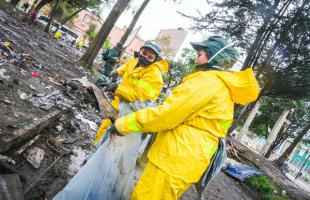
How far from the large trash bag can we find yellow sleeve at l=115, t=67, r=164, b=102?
56 centimetres

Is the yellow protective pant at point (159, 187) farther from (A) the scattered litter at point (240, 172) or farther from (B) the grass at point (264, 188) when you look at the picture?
(A) the scattered litter at point (240, 172)

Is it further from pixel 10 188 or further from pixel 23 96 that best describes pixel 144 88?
pixel 23 96

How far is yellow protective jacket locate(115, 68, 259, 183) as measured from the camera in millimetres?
1994

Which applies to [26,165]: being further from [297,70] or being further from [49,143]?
[297,70]

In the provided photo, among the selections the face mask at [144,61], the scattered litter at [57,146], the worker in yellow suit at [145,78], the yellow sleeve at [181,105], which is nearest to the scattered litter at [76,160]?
the scattered litter at [57,146]

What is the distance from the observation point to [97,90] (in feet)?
23.4

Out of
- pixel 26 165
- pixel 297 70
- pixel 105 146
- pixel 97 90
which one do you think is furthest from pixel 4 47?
pixel 297 70

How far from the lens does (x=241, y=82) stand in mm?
2105

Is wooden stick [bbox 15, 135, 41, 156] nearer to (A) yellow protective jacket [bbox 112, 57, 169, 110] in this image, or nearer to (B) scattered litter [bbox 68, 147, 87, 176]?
(B) scattered litter [bbox 68, 147, 87, 176]

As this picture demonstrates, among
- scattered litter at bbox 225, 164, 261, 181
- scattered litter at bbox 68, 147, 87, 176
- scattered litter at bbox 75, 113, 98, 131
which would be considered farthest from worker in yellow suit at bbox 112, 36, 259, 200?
scattered litter at bbox 225, 164, 261, 181

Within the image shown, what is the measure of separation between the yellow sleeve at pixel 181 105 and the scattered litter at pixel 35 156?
5.96ft

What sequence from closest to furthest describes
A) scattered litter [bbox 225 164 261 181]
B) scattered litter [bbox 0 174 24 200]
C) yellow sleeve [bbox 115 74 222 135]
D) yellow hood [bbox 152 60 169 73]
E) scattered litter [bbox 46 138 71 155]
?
yellow sleeve [bbox 115 74 222 135], scattered litter [bbox 0 174 24 200], yellow hood [bbox 152 60 169 73], scattered litter [bbox 46 138 71 155], scattered litter [bbox 225 164 261 181]

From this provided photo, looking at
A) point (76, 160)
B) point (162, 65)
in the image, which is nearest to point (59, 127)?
point (76, 160)

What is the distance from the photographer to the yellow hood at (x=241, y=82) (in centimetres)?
209
